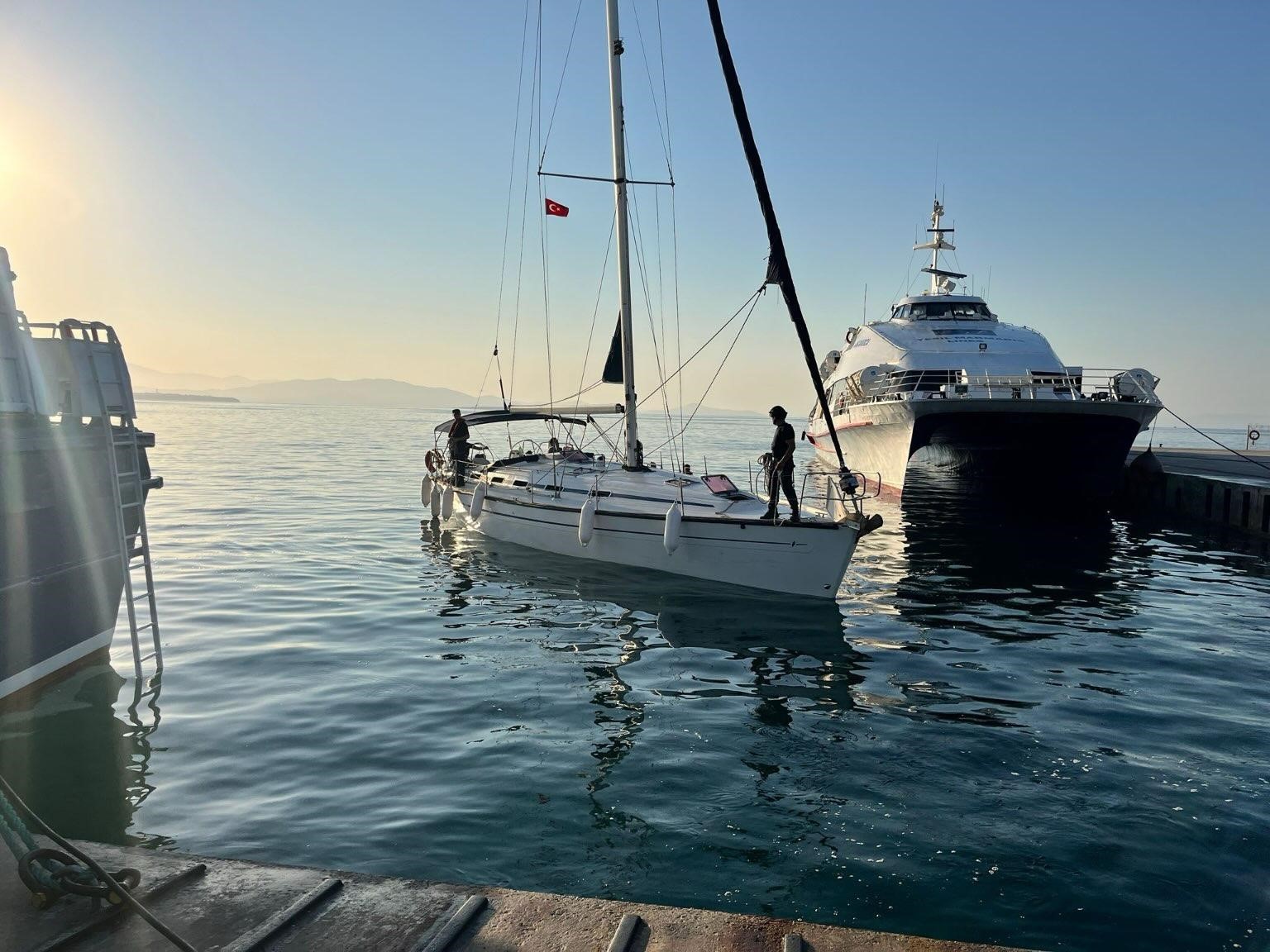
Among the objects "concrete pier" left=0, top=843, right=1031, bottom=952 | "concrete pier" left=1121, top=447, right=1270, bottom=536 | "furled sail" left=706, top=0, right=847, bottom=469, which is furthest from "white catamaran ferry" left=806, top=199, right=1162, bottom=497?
"concrete pier" left=0, top=843, right=1031, bottom=952

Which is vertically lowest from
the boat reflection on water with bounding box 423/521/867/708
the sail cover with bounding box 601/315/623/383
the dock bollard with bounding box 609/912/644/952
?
the boat reflection on water with bounding box 423/521/867/708

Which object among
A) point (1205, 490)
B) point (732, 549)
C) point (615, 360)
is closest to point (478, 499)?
point (615, 360)

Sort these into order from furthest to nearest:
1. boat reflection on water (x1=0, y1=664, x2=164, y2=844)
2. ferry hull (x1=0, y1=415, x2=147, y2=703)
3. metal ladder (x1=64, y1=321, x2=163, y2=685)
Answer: metal ladder (x1=64, y1=321, x2=163, y2=685) < ferry hull (x1=0, y1=415, x2=147, y2=703) < boat reflection on water (x1=0, y1=664, x2=164, y2=844)

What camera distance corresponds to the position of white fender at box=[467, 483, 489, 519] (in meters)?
19.7

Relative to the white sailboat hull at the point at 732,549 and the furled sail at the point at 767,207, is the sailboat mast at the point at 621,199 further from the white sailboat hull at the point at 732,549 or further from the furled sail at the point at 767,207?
the furled sail at the point at 767,207

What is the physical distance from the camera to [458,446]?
21.8 m

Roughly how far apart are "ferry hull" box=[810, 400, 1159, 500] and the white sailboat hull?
39.9 ft

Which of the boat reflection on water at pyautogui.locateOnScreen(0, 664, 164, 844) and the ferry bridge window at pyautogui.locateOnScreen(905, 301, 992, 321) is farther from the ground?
the ferry bridge window at pyautogui.locateOnScreen(905, 301, 992, 321)

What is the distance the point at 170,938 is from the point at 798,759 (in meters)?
5.35

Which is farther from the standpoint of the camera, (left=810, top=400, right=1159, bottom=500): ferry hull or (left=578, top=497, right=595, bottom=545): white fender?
(left=810, top=400, right=1159, bottom=500): ferry hull

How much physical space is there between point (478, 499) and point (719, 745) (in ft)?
42.8

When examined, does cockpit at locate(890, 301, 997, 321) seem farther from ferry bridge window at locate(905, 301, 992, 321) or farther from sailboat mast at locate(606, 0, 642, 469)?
sailboat mast at locate(606, 0, 642, 469)

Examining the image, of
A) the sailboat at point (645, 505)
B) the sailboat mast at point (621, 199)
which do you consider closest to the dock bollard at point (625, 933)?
the sailboat at point (645, 505)

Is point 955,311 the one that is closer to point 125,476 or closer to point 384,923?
point 125,476
